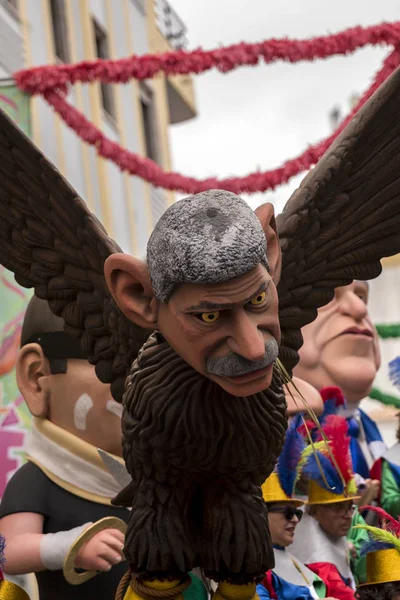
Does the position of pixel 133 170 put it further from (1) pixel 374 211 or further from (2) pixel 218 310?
(2) pixel 218 310

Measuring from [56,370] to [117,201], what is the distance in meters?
4.67

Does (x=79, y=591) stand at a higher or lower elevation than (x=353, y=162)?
lower

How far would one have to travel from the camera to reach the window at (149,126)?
27.9 feet

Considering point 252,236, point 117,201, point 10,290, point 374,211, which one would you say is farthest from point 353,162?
point 117,201

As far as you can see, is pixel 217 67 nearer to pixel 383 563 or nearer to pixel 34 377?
pixel 34 377

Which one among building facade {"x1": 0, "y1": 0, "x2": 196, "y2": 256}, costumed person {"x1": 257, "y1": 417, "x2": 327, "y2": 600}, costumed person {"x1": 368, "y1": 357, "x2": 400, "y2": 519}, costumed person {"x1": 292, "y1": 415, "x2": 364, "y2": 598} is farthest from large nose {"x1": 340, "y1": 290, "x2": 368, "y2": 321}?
building facade {"x1": 0, "y1": 0, "x2": 196, "y2": 256}

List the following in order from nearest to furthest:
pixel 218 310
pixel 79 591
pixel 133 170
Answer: pixel 218 310, pixel 79 591, pixel 133 170

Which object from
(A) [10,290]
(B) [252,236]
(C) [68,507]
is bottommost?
(C) [68,507]

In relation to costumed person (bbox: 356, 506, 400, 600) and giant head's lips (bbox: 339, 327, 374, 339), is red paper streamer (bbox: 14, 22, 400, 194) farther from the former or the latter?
costumed person (bbox: 356, 506, 400, 600)

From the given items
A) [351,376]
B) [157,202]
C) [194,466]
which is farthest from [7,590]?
[157,202]

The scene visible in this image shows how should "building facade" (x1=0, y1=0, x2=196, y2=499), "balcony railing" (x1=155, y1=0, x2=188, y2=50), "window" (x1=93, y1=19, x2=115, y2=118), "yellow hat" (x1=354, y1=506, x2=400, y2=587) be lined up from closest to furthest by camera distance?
"yellow hat" (x1=354, y1=506, x2=400, y2=587) → "building facade" (x1=0, y1=0, x2=196, y2=499) → "window" (x1=93, y1=19, x2=115, y2=118) → "balcony railing" (x1=155, y1=0, x2=188, y2=50)

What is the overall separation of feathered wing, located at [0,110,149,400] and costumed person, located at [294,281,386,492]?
1.24 metres

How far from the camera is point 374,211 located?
2.25 metres

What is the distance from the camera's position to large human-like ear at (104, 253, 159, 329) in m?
1.89
